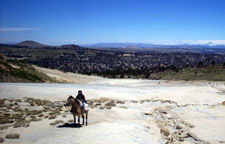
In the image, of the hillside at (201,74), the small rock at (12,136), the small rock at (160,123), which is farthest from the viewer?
the hillside at (201,74)

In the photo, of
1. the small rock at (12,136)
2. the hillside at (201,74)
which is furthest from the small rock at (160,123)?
the hillside at (201,74)

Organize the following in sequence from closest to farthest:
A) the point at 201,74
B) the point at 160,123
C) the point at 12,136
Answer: the point at 12,136
the point at 160,123
the point at 201,74

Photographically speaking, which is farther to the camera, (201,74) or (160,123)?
(201,74)

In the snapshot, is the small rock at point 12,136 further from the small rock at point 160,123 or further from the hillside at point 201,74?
the hillside at point 201,74

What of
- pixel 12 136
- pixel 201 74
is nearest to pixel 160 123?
pixel 12 136

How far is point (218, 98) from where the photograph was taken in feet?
95.8

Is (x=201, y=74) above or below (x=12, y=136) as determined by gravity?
below

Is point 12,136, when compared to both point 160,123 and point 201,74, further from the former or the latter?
point 201,74

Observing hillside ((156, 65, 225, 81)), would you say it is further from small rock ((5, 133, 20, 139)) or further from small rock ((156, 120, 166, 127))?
small rock ((5, 133, 20, 139))

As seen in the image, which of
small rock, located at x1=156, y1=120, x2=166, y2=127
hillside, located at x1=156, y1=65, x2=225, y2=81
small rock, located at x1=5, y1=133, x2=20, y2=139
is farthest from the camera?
hillside, located at x1=156, y1=65, x2=225, y2=81

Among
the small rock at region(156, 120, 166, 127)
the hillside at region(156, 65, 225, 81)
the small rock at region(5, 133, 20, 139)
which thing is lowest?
the hillside at region(156, 65, 225, 81)

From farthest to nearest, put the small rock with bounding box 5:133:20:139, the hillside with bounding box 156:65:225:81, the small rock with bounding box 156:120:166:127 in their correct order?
the hillside with bounding box 156:65:225:81, the small rock with bounding box 156:120:166:127, the small rock with bounding box 5:133:20:139

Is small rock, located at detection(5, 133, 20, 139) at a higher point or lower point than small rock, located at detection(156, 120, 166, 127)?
higher

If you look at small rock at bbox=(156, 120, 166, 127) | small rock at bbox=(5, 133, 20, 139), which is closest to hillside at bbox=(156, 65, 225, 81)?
small rock at bbox=(156, 120, 166, 127)
